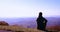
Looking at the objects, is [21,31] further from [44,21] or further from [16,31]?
[44,21]

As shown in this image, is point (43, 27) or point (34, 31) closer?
point (34, 31)

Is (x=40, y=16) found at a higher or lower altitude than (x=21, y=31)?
higher

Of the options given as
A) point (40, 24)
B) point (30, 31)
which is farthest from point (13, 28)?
point (40, 24)

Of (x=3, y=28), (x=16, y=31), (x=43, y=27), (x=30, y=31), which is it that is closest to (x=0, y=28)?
(x=3, y=28)

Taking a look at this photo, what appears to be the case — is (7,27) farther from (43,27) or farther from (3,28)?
(43,27)

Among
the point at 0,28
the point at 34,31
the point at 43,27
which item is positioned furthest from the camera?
the point at 43,27

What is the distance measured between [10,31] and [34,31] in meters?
1.28

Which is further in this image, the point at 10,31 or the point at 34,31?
the point at 10,31

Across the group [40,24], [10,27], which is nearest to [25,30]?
[10,27]

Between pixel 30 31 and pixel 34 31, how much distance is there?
142 millimetres

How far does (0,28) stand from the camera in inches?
288

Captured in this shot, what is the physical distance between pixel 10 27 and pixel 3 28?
266 millimetres

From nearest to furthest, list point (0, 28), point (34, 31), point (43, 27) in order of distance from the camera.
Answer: point (34, 31) → point (0, 28) → point (43, 27)

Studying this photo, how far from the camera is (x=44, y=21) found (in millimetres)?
7969
